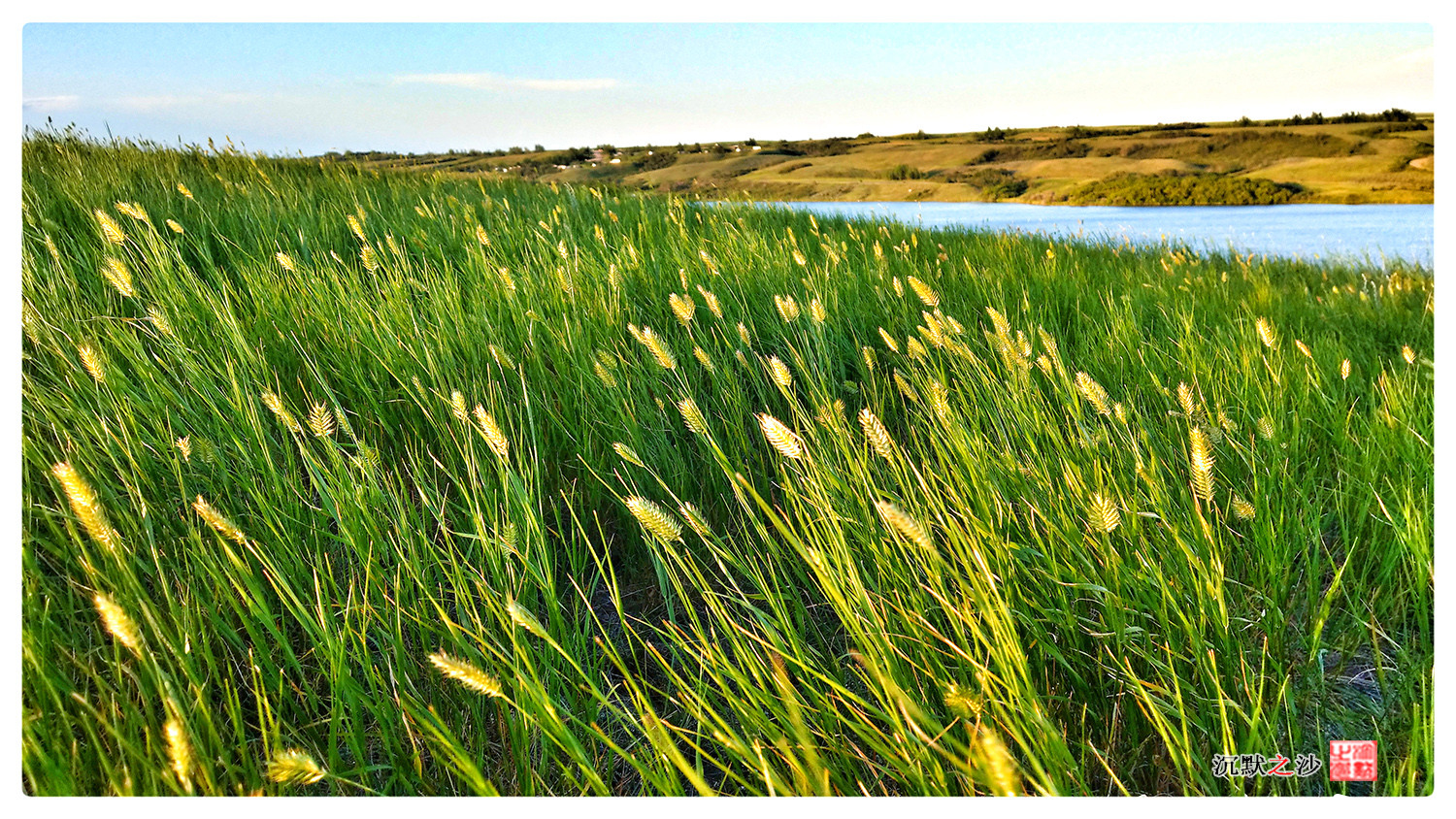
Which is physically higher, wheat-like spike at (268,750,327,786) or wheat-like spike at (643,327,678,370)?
wheat-like spike at (643,327,678,370)

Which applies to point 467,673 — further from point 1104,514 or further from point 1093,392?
point 1093,392

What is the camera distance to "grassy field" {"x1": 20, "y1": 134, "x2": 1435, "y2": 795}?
90 cm

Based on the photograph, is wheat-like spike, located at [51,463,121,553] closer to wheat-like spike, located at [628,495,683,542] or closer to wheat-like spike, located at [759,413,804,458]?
wheat-like spike, located at [628,495,683,542]

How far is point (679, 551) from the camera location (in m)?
1.49

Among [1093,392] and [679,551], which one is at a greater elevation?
[1093,392]

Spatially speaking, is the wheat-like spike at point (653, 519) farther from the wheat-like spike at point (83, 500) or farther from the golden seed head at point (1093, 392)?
the golden seed head at point (1093, 392)

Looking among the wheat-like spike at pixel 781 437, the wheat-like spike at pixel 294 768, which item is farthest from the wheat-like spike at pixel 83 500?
the wheat-like spike at pixel 781 437

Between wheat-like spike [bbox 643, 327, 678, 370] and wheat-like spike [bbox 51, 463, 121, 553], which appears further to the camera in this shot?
wheat-like spike [bbox 643, 327, 678, 370]

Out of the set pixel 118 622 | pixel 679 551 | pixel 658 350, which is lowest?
pixel 679 551

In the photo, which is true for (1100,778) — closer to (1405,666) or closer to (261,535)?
(1405,666)

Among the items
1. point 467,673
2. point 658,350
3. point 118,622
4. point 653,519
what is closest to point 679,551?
point 658,350

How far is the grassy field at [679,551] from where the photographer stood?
899mm

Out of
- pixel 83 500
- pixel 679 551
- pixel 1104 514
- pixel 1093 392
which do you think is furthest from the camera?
pixel 679 551

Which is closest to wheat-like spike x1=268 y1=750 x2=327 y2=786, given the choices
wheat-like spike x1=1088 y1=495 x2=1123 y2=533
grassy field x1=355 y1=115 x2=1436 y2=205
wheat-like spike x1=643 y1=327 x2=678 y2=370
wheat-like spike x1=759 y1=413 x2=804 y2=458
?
wheat-like spike x1=759 y1=413 x2=804 y2=458
